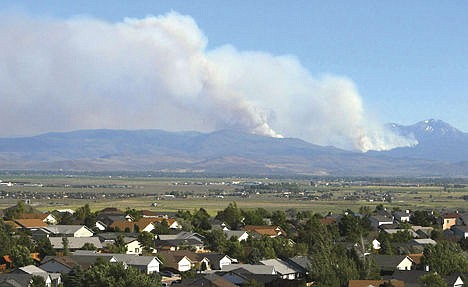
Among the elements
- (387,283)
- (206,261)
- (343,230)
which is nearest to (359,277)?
(387,283)

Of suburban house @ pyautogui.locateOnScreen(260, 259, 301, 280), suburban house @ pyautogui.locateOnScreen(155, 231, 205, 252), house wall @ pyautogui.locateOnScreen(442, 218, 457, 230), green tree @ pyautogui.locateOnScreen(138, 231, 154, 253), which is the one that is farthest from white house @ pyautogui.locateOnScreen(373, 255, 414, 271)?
house wall @ pyautogui.locateOnScreen(442, 218, 457, 230)

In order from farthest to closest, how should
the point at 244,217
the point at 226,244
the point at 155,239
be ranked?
the point at 244,217 < the point at 155,239 < the point at 226,244

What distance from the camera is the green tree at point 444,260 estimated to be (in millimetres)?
41719

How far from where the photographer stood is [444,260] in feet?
139

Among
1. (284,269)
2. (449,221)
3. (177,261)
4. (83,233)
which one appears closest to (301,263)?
(284,269)

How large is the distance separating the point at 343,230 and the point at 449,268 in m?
17.4

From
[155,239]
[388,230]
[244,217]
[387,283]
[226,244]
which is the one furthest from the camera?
[244,217]

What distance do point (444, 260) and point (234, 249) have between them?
12274mm

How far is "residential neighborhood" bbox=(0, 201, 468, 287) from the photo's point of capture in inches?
1554

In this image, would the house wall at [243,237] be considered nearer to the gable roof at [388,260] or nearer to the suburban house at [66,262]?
the gable roof at [388,260]

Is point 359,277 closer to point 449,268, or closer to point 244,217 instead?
point 449,268

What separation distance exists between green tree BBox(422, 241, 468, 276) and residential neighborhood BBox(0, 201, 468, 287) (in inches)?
2.4

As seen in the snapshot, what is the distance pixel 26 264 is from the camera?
44062 millimetres

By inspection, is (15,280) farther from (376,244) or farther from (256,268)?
(376,244)
